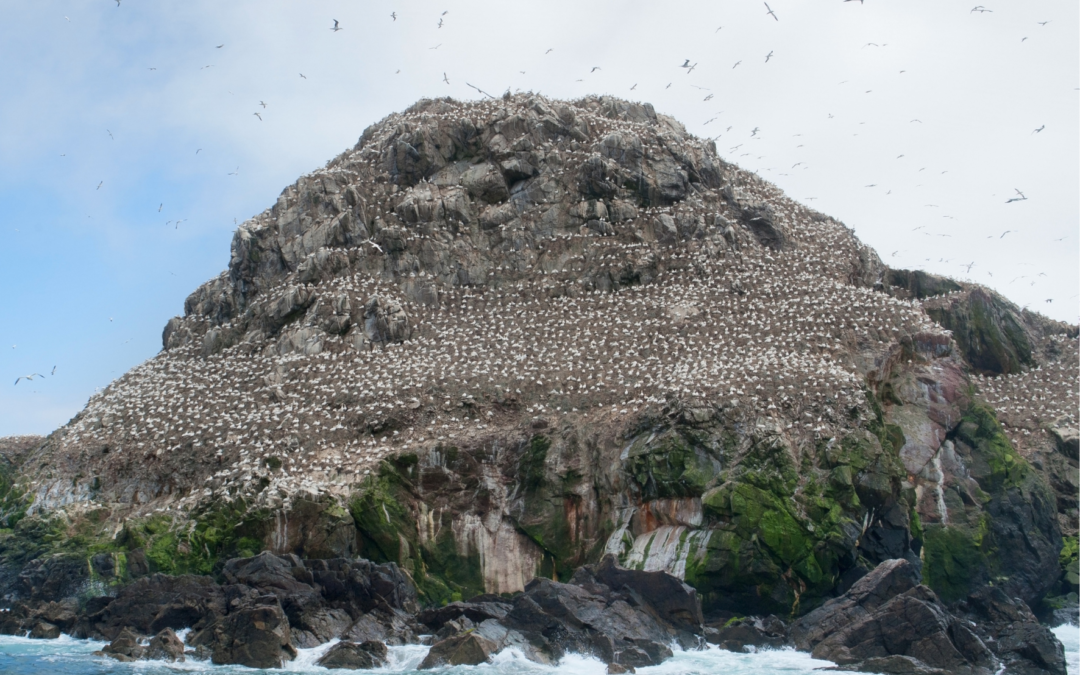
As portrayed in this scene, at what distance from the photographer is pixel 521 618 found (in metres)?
26.2

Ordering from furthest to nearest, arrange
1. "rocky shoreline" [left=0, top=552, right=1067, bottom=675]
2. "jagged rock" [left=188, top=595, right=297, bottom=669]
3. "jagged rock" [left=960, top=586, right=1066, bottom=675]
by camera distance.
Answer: "jagged rock" [left=960, top=586, right=1066, bottom=675]
"rocky shoreline" [left=0, top=552, right=1067, bottom=675]
"jagged rock" [left=188, top=595, right=297, bottom=669]

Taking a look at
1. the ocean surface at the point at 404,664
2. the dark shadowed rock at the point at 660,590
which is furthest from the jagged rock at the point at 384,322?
the ocean surface at the point at 404,664

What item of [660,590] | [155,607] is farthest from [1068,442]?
[155,607]

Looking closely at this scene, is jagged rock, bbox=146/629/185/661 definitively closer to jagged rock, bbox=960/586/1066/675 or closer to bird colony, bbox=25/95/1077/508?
bird colony, bbox=25/95/1077/508

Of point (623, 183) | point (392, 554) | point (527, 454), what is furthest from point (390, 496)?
point (623, 183)

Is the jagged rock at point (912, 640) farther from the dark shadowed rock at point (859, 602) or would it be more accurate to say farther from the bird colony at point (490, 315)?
the bird colony at point (490, 315)

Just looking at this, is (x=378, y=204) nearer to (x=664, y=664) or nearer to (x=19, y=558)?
(x=19, y=558)

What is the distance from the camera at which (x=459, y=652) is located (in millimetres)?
23797

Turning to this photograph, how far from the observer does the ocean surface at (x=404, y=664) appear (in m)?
22.5

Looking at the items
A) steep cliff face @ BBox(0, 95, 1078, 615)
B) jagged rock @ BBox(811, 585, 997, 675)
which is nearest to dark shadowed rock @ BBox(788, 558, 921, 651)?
jagged rock @ BBox(811, 585, 997, 675)

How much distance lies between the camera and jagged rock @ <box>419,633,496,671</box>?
77.6ft

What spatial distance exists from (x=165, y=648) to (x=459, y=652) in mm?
8035

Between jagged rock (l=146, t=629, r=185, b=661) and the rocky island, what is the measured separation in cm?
10

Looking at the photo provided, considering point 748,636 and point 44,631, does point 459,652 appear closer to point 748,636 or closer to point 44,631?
point 748,636
